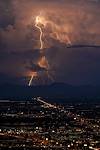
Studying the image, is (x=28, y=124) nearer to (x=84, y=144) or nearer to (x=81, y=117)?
(x=81, y=117)

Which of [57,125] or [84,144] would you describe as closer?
[84,144]

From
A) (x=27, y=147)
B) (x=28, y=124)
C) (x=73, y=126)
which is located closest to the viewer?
(x=27, y=147)

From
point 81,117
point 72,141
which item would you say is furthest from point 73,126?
point 72,141

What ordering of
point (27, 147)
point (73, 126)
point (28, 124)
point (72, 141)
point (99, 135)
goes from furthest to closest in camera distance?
point (28, 124), point (73, 126), point (99, 135), point (72, 141), point (27, 147)

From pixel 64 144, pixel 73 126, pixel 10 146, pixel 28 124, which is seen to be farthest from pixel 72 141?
pixel 28 124

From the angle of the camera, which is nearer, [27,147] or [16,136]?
[27,147]

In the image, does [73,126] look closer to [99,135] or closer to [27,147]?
[99,135]

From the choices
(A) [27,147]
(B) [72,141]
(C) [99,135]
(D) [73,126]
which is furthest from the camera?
(D) [73,126]
